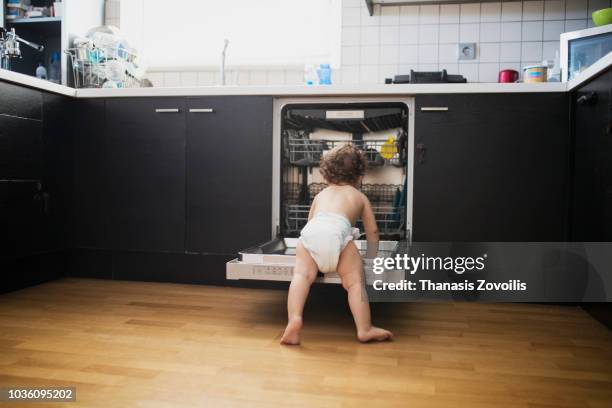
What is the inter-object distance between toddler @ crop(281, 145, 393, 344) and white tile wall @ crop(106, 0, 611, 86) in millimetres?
1407

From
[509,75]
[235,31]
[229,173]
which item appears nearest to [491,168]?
[509,75]

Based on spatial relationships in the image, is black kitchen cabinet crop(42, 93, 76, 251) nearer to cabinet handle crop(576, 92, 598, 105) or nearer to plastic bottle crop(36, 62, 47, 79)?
plastic bottle crop(36, 62, 47, 79)

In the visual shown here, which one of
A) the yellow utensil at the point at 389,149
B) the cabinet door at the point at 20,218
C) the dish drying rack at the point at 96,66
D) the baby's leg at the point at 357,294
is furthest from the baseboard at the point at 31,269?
the yellow utensil at the point at 389,149

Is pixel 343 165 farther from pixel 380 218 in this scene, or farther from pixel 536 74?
pixel 536 74

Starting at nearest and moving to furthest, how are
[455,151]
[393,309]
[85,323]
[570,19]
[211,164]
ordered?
[85,323] < [393,309] < [455,151] < [211,164] < [570,19]

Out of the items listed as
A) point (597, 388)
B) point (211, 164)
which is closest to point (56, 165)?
point (211, 164)

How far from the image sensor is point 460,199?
230 cm

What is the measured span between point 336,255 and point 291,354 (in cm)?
35

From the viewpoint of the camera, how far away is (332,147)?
242cm

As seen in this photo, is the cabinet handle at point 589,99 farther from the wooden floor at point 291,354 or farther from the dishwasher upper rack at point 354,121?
the wooden floor at point 291,354

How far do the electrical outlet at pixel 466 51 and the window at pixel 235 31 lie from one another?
71cm

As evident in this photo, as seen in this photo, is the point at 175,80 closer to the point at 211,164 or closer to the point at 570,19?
the point at 211,164

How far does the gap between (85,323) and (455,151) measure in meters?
1.66

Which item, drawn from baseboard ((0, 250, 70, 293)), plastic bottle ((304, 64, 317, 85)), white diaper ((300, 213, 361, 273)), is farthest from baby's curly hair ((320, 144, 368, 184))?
baseboard ((0, 250, 70, 293))
